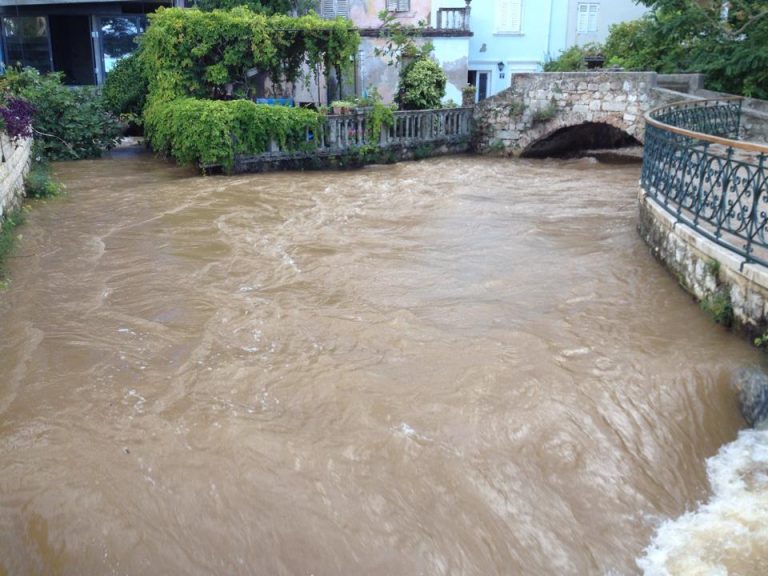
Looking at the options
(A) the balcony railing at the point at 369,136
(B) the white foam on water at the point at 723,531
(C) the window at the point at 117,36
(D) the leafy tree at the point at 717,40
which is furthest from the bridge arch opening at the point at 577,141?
(B) the white foam on water at the point at 723,531

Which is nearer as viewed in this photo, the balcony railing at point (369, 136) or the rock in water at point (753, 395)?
the rock in water at point (753, 395)

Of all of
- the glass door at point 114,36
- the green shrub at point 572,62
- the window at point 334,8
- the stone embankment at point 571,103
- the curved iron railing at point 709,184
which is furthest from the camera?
the window at point 334,8

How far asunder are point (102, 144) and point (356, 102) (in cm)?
645

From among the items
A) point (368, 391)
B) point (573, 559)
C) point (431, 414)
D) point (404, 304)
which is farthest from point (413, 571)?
point (404, 304)

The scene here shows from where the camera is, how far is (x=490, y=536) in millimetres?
4066

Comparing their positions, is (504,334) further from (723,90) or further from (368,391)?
(723,90)

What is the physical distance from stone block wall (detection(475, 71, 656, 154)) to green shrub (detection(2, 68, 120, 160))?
967cm

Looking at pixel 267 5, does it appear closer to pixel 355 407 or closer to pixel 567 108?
pixel 567 108

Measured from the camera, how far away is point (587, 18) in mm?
25000

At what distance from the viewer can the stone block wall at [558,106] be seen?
53.1ft

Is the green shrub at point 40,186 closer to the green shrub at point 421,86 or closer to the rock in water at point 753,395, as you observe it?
the green shrub at point 421,86

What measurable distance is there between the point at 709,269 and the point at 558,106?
39.0 ft

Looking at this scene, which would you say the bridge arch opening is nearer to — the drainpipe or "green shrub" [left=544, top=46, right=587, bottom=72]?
"green shrub" [left=544, top=46, right=587, bottom=72]

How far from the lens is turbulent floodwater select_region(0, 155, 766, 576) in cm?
400
